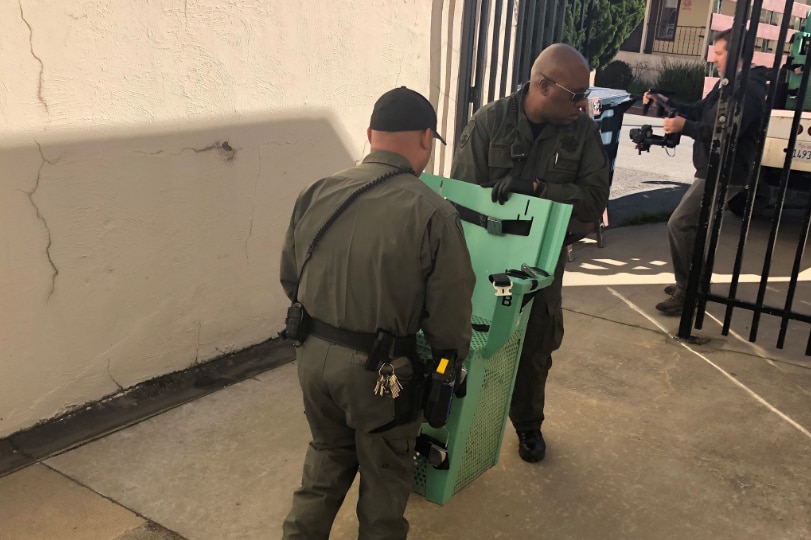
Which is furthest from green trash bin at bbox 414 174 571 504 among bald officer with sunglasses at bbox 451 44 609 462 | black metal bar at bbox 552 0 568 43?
black metal bar at bbox 552 0 568 43

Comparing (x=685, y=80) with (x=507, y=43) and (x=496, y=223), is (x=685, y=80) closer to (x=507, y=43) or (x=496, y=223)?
(x=507, y=43)

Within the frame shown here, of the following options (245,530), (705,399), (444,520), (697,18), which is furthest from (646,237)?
(697,18)

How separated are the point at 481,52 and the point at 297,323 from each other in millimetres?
3577

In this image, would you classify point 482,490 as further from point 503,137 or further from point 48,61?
point 48,61

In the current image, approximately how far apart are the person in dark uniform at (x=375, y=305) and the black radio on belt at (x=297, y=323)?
0.02 m

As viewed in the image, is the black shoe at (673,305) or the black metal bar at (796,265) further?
the black shoe at (673,305)

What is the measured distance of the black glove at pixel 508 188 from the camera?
104 inches

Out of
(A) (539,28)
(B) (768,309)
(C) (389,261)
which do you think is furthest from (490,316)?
(A) (539,28)

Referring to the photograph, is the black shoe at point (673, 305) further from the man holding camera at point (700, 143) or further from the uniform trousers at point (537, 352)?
the uniform trousers at point (537, 352)

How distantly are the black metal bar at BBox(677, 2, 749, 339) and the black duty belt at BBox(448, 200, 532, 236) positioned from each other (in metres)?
2.05

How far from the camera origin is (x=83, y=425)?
3.25 meters

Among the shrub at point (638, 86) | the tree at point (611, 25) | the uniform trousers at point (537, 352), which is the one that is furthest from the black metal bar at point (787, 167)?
the shrub at point (638, 86)

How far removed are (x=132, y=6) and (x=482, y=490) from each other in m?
2.54

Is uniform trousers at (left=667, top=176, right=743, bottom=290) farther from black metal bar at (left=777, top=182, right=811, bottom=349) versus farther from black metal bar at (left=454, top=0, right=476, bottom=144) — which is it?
black metal bar at (left=454, top=0, right=476, bottom=144)
